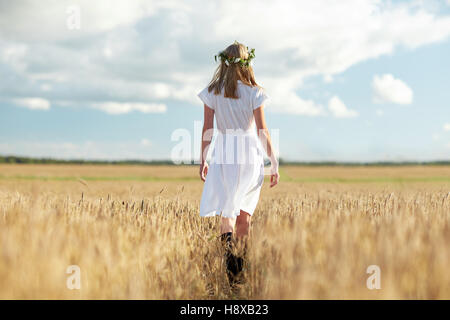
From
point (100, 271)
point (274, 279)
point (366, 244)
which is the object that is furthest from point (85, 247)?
point (366, 244)

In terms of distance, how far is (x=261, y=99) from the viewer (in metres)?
3.81

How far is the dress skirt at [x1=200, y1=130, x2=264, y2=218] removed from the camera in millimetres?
3953

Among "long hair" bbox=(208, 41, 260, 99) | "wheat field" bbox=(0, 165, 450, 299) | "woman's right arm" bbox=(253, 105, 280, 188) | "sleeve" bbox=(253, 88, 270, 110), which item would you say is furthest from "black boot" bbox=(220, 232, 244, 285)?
"long hair" bbox=(208, 41, 260, 99)

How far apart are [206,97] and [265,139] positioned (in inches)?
28.8

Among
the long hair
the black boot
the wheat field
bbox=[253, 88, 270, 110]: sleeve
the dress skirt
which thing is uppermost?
the long hair

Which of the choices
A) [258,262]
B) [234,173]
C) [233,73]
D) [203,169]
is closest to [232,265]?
[258,262]

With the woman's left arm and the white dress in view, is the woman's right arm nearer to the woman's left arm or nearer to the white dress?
the white dress

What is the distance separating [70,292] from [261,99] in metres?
2.37

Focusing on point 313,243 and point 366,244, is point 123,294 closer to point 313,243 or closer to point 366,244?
point 313,243

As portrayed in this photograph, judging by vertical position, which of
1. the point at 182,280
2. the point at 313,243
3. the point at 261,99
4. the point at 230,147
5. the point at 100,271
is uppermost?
the point at 261,99

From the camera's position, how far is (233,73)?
153 inches
